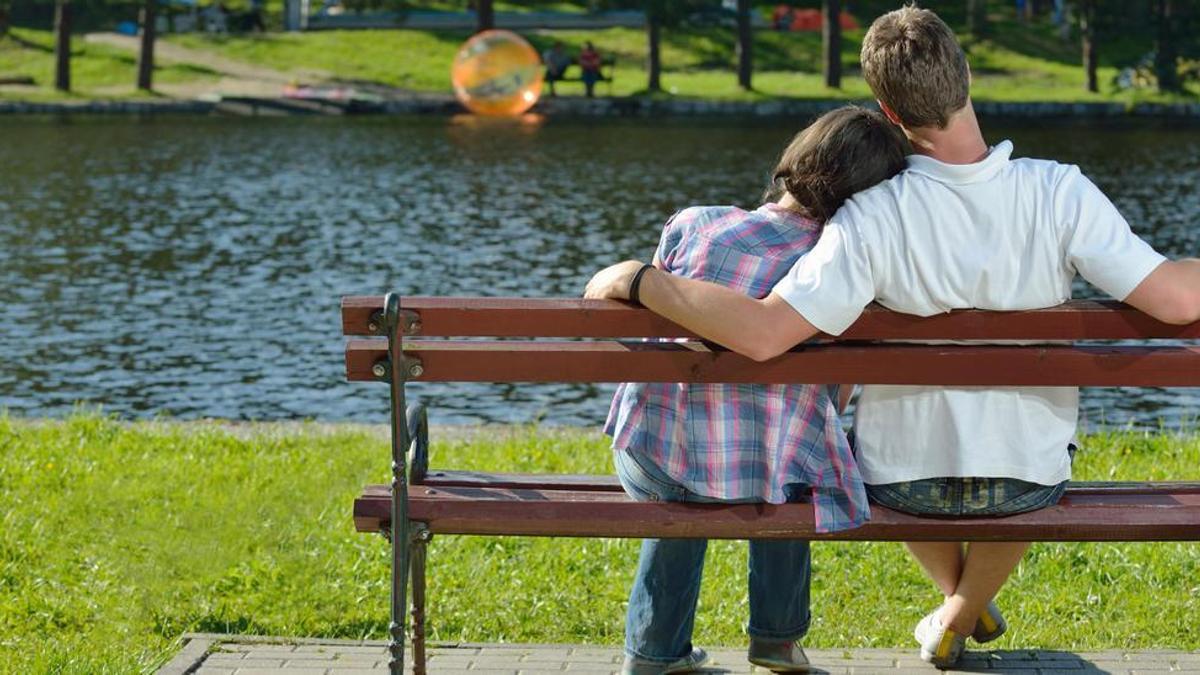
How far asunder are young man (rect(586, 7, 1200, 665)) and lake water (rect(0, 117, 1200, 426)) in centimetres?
639

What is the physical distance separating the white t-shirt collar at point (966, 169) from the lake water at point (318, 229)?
21.5ft

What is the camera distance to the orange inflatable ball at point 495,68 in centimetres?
3866

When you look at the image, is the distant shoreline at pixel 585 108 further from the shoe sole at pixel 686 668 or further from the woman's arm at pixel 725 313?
the woman's arm at pixel 725 313

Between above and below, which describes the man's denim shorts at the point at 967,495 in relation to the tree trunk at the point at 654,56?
below

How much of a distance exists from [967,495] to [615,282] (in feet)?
3.13

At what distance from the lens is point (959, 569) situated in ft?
15.9

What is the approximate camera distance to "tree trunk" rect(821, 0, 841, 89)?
47.2 m

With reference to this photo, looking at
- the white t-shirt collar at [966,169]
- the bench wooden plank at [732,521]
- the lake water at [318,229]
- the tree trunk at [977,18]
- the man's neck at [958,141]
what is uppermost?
the tree trunk at [977,18]

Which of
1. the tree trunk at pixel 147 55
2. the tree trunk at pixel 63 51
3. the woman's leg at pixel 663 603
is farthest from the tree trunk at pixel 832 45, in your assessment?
the woman's leg at pixel 663 603

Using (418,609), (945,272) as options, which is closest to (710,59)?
(418,609)

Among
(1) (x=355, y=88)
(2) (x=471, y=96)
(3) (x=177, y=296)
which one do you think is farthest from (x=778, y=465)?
(1) (x=355, y=88)

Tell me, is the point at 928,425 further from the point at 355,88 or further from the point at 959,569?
the point at 355,88

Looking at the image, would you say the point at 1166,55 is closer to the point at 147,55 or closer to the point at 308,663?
the point at 147,55

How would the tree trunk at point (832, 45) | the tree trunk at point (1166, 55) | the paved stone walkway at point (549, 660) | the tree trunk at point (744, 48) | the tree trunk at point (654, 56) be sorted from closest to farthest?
1. the paved stone walkway at point (549, 660)
2. the tree trunk at point (1166, 55)
3. the tree trunk at point (654, 56)
4. the tree trunk at point (744, 48)
5. the tree trunk at point (832, 45)
